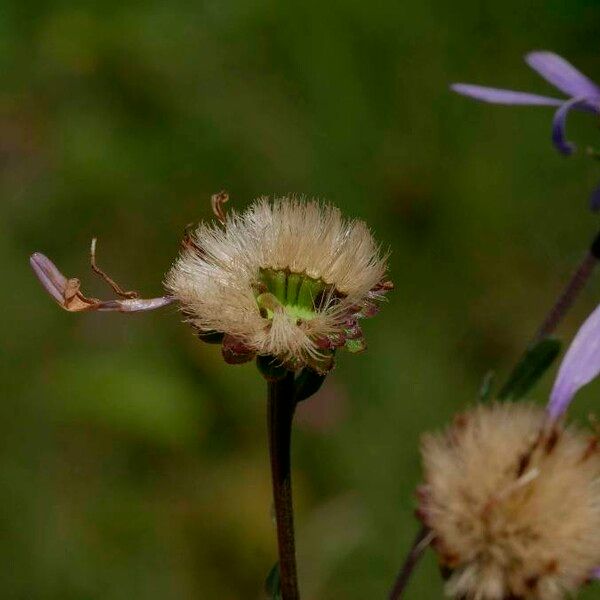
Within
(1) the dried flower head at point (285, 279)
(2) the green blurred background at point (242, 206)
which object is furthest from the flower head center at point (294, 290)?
(2) the green blurred background at point (242, 206)

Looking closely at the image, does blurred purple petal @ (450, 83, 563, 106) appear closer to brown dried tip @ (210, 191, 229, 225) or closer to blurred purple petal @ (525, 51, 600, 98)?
blurred purple petal @ (525, 51, 600, 98)

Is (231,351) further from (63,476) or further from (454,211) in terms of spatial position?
(454,211)

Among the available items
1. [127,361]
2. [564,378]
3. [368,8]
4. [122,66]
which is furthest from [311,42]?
[564,378]

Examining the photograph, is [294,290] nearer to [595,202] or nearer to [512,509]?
[512,509]

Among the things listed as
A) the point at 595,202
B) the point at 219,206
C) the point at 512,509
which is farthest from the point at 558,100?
the point at 512,509

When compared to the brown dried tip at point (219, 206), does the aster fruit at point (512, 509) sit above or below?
below

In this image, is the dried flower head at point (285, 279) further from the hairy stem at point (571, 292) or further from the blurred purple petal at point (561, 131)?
the blurred purple petal at point (561, 131)
